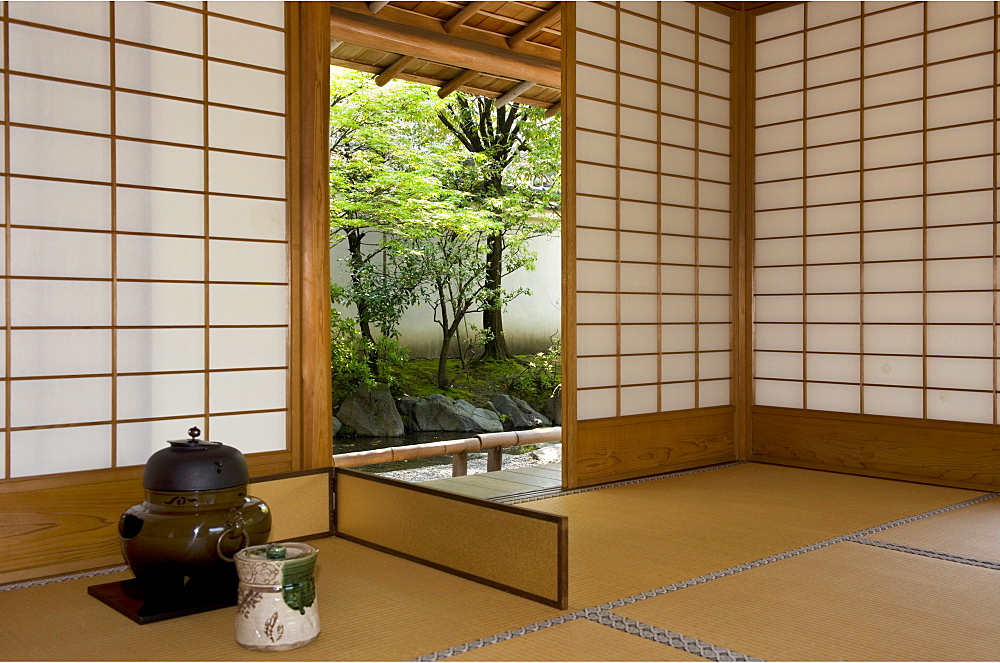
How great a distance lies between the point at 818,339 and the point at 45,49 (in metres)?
4.15

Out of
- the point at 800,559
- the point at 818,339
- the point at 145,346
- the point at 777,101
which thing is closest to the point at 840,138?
the point at 777,101

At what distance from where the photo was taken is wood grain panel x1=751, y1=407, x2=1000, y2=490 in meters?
4.41

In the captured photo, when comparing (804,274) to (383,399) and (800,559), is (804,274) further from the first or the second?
(383,399)

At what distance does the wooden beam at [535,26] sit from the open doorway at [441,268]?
4.55 ft

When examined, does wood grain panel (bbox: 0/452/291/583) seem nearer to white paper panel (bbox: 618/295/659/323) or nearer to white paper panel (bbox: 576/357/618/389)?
white paper panel (bbox: 576/357/618/389)

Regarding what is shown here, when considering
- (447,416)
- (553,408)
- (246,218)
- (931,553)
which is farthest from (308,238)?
(553,408)

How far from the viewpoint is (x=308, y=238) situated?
3.65m

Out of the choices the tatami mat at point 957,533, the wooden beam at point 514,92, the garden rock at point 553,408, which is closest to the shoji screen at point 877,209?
the tatami mat at point 957,533

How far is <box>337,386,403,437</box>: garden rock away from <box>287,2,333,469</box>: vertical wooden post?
551 cm

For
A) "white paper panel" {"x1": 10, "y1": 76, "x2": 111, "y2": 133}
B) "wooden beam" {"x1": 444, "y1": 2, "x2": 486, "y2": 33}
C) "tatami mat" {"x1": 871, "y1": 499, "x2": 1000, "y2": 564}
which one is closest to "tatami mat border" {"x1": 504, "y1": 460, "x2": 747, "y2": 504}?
"tatami mat" {"x1": 871, "y1": 499, "x2": 1000, "y2": 564}

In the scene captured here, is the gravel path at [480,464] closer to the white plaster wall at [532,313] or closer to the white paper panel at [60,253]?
the white plaster wall at [532,313]

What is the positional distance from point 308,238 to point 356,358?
19.4 feet

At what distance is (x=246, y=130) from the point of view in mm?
3512

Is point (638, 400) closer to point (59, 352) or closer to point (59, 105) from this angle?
point (59, 352)
